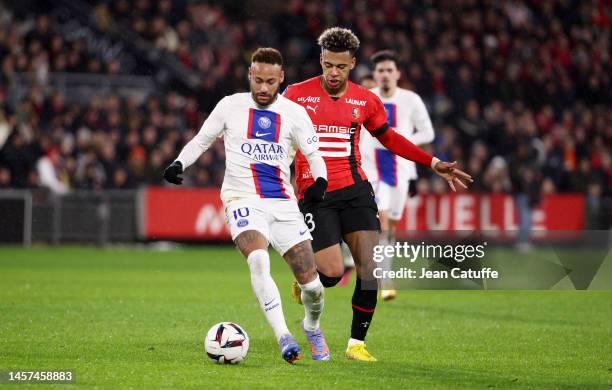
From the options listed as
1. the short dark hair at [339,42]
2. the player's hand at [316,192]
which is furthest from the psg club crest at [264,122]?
the short dark hair at [339,42]

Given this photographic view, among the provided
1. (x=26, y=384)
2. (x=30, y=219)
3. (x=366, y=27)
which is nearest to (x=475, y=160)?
(x=366, y=27)

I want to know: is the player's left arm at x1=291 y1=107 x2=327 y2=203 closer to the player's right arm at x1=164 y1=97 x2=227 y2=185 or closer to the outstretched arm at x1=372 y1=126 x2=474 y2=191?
the player's right arm at x1=164 y1=97 x2=227 y2=185

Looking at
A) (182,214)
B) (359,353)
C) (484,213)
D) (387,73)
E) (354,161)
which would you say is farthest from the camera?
(484,213)

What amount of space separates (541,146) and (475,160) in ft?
7.16

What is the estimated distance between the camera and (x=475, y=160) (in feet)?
77.5

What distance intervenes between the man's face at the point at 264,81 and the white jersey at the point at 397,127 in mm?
4902

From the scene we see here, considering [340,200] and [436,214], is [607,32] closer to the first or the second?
[436,214]

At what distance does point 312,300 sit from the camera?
8.20 meters

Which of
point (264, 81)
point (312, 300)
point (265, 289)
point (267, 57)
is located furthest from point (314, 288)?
point (267, 57)

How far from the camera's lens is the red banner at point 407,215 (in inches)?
873

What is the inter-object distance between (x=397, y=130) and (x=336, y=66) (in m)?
4.42

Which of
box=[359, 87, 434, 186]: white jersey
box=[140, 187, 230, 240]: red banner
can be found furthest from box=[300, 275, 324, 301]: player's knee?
box=[140, 187, 230, 240]: red banner

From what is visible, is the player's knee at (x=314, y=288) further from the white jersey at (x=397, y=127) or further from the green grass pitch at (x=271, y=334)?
the white jersey at (x=397, y=127)

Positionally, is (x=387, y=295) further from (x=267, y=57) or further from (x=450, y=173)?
(x=267, y=57)
